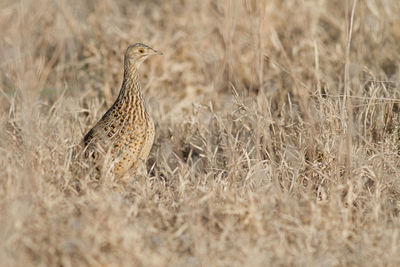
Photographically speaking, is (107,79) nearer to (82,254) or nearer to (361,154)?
(361,154)

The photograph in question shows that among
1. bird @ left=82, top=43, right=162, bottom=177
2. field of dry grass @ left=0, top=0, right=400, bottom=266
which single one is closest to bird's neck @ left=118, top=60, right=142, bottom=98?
bird @ left=82, top=43, right=162, bottom=177

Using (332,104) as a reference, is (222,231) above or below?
below

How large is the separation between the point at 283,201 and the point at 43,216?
1.33 meters

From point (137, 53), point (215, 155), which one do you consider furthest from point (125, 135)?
point (137, 53)

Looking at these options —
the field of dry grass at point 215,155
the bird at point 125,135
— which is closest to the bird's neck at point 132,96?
the bird at point 125,135

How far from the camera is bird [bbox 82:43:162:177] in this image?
4.21m

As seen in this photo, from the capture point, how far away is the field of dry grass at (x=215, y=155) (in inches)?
120

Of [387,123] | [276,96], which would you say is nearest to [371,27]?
[276,96]

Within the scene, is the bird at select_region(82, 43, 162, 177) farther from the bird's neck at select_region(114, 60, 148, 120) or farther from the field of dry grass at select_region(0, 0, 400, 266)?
the field of dry grass at select_region(0, 0, 400, 266)

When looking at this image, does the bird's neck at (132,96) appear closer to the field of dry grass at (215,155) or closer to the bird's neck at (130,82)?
the bird's neck at (130,82)

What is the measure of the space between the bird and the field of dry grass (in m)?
0.18

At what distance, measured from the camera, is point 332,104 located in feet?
14.6

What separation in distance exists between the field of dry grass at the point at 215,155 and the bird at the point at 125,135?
182 millimetres

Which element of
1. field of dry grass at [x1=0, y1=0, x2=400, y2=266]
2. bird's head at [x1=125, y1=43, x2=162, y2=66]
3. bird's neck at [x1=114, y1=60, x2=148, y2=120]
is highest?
bird's head at [x1=125, y1=43, x2=162, y2=66]
